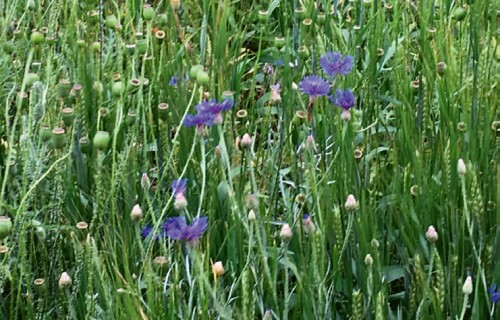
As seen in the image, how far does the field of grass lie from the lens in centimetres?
145

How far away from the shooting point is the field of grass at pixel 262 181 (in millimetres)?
1453

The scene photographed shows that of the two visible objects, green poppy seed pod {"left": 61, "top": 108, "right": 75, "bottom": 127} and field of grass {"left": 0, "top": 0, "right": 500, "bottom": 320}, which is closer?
field of grass {"left": 0, "top": 0, "right": 500, "bottom": 320}

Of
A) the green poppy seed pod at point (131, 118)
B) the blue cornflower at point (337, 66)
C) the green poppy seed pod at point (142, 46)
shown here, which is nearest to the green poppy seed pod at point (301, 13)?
the blue cornflower at point (337, 66)

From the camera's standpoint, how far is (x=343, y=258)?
5.27 feet

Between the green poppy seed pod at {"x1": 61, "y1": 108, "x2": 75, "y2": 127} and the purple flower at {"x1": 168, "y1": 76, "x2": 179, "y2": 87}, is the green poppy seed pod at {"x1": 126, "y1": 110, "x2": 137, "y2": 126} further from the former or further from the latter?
the purple flower at {"x1": 168, "y1": 76, "x2": 179, "y2": 87}

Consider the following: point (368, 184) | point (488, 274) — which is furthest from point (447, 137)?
point (488, 274)

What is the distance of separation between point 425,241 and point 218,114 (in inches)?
16.0

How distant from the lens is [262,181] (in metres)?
1.84

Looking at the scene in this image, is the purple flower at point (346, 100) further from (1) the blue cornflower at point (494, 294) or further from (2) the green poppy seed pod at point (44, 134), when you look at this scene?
(2) the green poppy seed pod at point (44, 134)

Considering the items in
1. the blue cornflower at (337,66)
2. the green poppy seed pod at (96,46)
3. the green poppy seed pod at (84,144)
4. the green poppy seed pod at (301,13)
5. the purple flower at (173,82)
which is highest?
the green poppy seed pod at (301,13)

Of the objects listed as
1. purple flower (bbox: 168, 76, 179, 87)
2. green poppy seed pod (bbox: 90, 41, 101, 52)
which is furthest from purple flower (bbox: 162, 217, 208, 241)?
→ green poppy seed pod (bbox: 90, 41, 101, 52)

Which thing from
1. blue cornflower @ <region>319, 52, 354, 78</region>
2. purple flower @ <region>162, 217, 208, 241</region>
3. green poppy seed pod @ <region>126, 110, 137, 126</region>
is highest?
blue cornflower @ <region>319, 52, 354, 78</region>

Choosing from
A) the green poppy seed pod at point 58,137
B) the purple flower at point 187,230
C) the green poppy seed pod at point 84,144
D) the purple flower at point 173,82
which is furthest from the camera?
the purple flower at point 173,82

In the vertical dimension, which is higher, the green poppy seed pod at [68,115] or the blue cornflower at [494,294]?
the green poppy seed pod at [68,115]
